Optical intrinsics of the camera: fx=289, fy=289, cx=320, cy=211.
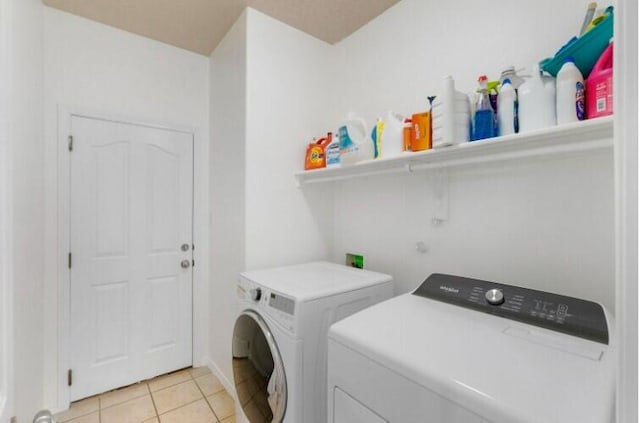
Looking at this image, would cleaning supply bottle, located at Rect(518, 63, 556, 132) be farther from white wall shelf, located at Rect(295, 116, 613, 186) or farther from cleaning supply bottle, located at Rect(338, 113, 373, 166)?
cleaning supply bottle, located at Rect(338, 113, 373, 166)

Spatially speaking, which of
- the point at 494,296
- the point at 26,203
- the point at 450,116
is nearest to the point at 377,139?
the point at 450,116

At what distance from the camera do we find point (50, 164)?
1.99 meters

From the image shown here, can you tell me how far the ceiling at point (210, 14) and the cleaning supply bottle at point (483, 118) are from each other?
1.11 meters

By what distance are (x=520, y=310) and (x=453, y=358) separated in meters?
A: 0.41

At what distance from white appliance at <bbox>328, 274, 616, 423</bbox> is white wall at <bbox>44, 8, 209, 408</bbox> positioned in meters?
2.01

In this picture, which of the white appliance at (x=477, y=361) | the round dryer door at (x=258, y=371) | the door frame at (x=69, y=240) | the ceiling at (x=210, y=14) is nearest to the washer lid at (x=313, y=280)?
the round dryer door at (x=258, y=371)

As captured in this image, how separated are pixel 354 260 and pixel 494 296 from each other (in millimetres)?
1129

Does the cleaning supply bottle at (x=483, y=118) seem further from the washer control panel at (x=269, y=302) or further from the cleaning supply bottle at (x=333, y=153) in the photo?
the washer control panel at (x=269, y=302)

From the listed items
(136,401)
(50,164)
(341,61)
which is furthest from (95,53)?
(136,401)

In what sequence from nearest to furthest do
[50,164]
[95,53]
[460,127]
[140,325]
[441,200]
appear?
1. [460,127]
2. [441,200]
3. [50,164]
4. [95,53]
5. [140,325]

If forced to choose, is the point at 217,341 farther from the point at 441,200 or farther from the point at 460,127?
the point at 460,127

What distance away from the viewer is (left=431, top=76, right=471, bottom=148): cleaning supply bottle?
47.4 inches

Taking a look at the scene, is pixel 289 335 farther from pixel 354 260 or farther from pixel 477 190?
pixel 477 190

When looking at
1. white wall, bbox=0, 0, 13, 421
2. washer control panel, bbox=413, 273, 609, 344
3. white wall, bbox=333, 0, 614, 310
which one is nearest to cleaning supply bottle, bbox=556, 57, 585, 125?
white wall, bbox=333, 0, 614, 310
